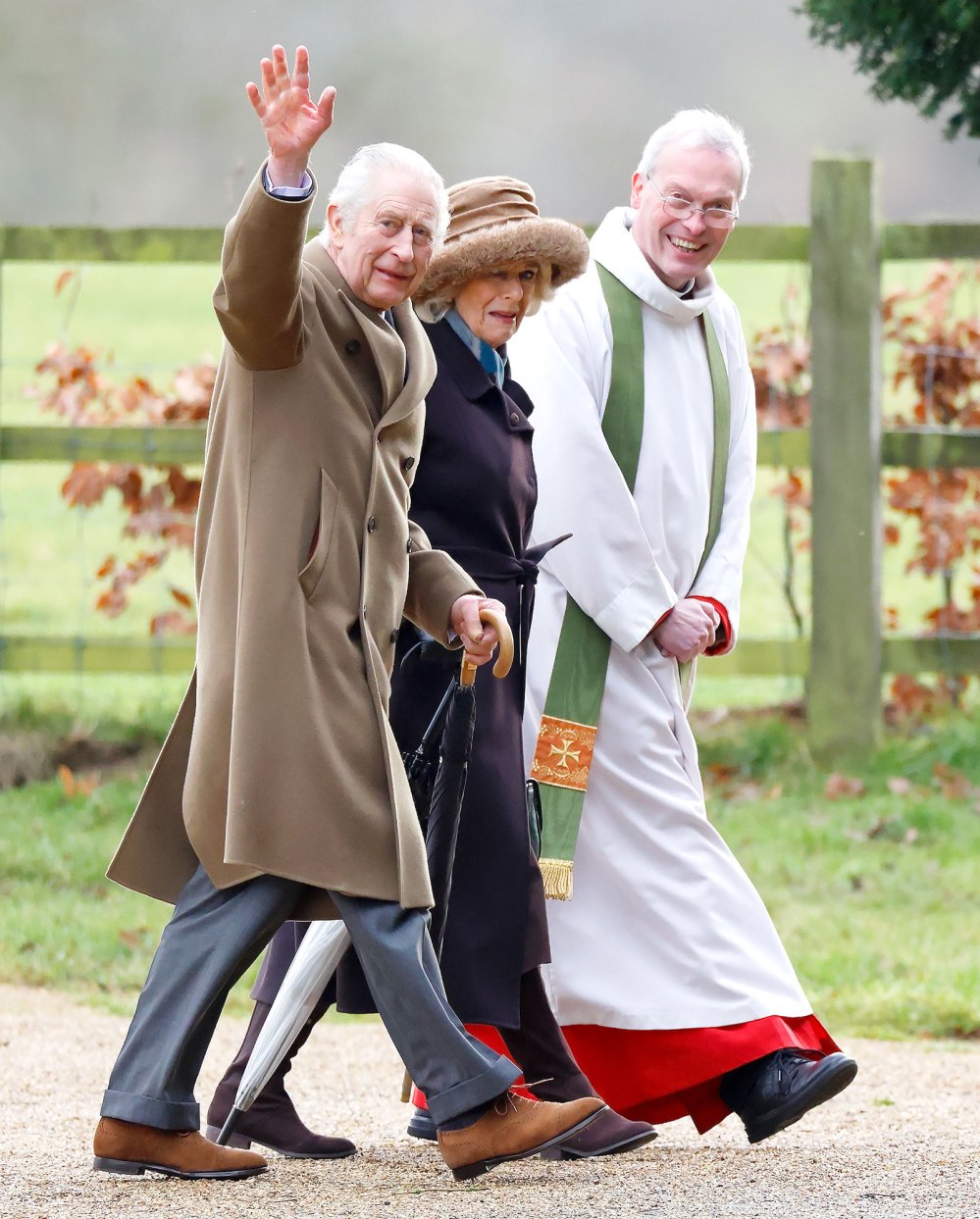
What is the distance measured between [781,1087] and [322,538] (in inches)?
48.2

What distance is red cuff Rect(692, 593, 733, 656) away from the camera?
371 centimetres

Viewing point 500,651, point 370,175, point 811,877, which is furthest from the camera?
point 811,877

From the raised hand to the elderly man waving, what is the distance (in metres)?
0.02

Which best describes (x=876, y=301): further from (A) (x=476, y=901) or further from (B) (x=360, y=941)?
(B) (x=360, y=941)

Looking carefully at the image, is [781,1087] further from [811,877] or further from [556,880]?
[811,877]

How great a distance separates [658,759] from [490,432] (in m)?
0.68

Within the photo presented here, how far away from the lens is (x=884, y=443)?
6.53m

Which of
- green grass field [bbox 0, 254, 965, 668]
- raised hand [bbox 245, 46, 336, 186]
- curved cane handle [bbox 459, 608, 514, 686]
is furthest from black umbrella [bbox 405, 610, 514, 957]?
green grass field [bbox 0, 254, 965, 668]

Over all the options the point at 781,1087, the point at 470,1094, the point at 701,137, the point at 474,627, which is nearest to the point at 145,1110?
the point at 470,1094

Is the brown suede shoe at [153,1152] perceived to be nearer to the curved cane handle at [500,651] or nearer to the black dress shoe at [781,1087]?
the curved cane handle at [500,651]

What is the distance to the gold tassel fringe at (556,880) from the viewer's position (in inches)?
138

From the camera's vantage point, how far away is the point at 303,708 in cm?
289

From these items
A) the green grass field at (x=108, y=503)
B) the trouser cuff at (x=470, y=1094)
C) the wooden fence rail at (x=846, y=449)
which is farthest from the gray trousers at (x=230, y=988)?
the green grass field at (x=108, y=503)

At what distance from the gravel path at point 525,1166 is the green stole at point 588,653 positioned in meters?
0.55
